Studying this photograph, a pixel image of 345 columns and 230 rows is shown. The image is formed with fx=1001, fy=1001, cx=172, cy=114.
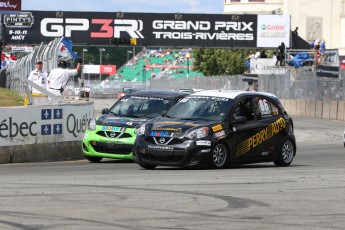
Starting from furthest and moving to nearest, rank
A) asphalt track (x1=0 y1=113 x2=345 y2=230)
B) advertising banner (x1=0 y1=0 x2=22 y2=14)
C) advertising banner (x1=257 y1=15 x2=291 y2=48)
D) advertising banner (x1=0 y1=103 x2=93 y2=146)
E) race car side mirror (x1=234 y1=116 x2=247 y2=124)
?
advertising banner (x1=257 y1=15 x2=291 y2=48) < advertising banner (x1=0 y1=0 x2=22 y2=14) < advertising banner (x1=0 y1=103 x2=93 y2=146) < race car side mirror (x1=234 y1=116 x2=247 y2=124) < asphalt track (x1=0 y1=113 x2=345 y2=230)

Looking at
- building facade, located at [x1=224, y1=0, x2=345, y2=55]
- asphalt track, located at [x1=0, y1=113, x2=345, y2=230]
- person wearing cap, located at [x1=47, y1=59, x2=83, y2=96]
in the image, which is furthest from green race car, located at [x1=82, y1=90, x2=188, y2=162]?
building facade, located at [x1=224, y1=0, x2=345, y2=55]

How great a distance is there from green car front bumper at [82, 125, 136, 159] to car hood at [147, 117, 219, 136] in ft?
5.98

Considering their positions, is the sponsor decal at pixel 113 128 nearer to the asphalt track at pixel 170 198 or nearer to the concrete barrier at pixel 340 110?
the asphalt track at pixel 170 198

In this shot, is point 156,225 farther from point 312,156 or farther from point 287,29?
point 287,29

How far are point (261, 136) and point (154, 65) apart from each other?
125 meters

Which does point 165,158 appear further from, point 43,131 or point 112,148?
point 43,131

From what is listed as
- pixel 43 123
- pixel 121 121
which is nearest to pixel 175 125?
pixel 121 121

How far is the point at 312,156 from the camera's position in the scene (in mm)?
21656

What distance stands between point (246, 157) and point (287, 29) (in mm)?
38996

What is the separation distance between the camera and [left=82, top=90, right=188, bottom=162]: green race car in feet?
59.8

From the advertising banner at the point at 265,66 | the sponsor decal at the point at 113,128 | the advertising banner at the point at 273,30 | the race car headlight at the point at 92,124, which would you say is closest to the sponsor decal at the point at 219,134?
the sponsor decal at the point at 113,128

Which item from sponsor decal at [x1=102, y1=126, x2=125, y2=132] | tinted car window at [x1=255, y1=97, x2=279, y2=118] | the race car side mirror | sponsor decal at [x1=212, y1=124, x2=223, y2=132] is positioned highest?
tinted car window at [x1=255, y1=97, x2=279, y2=118]

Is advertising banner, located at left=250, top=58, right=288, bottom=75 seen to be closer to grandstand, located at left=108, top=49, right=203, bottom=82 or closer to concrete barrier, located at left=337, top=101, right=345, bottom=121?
concrete barrier, located at left=337, top=101, right=345, bottom=121

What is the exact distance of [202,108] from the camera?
55.1 feet
